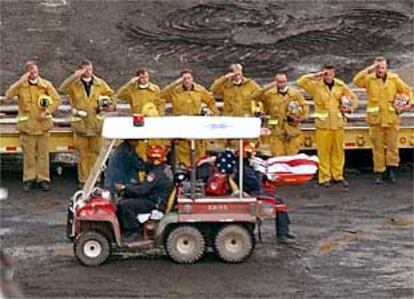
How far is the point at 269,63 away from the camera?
79.5 feet

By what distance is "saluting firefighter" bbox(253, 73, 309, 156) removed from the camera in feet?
60.3

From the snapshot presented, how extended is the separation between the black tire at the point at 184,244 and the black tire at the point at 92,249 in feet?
2.25

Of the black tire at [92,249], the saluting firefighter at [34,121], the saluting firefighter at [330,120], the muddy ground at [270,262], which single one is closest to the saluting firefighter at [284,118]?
the saluting firefighter at [330,120]

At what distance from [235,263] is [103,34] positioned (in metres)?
12.0

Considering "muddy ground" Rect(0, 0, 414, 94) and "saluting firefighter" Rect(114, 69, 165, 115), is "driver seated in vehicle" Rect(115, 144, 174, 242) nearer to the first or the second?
"saluting firefighter" Rect(114, 69, 165, 115)

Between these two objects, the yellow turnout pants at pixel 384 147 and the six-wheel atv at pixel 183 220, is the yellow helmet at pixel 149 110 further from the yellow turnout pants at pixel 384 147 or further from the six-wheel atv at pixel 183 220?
the six-wheel atv at pixel 183 220

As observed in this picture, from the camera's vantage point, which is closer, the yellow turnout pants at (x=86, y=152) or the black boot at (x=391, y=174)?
the yellow turnout pants at (x=86, y=152)

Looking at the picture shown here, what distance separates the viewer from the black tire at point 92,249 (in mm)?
14141

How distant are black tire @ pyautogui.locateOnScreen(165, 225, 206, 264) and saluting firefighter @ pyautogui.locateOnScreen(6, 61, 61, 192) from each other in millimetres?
4685

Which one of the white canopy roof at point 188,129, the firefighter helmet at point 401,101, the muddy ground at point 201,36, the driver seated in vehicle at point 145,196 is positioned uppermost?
the muddy ground at point 201,36

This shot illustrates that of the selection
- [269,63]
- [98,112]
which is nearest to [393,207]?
[98,112]

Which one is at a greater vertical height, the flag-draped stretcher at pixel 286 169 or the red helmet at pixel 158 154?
the red helmet at pixel 158 154

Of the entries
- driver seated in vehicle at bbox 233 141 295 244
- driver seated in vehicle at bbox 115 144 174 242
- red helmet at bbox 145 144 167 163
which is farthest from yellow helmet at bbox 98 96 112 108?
driver seated in vehicle at bbox 115 144 174 242

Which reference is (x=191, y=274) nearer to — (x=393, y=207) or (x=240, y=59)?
(x=393, y=207)
